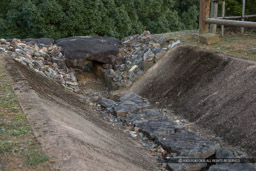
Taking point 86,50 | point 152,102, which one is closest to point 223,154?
point 152,102

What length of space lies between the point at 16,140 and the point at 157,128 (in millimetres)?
3140

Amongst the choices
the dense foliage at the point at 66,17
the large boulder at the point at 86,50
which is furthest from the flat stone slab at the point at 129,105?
the dense foliage at the point at 66,17

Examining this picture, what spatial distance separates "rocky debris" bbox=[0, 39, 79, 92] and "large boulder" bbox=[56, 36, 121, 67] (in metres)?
0.28

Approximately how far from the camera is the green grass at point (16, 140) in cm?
325

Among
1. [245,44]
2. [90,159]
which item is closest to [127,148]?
[90,159]

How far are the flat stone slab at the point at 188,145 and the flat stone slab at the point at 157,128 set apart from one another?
0.17 meters

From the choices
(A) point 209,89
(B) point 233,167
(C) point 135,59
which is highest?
(C) point 135,59

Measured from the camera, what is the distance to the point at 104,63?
10539 mm

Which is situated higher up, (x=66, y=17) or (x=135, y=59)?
(x=66, y=17)

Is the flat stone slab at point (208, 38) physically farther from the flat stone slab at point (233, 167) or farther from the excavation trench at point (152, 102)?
the flat stone slab at point (233, 167)

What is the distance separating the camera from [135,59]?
10.2m

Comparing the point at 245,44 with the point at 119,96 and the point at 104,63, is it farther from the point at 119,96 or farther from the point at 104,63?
the point at 104,63

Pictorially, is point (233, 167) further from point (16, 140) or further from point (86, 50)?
point (86, 50)

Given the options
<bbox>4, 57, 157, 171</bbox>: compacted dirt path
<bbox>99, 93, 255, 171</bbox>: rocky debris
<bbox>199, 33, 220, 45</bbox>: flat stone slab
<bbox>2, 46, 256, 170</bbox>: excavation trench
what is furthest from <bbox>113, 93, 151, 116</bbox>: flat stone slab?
<bbox>199, 33, 220, 45</bbox>: flat stone slab
